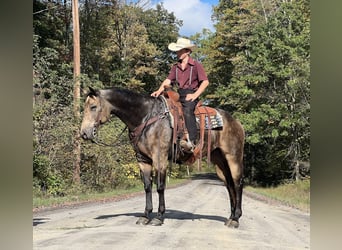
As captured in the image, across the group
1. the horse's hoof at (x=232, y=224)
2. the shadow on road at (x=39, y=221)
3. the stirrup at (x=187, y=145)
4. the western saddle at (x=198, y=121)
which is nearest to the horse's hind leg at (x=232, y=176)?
the horse's hoof at (x=232, y=224)

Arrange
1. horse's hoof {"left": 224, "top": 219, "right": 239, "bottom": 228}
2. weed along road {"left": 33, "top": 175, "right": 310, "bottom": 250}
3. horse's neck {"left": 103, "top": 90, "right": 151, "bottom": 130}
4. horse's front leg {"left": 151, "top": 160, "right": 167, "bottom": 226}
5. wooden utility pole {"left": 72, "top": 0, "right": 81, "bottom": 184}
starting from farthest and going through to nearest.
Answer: wooden utility pole {"left": 72, "top": 0, "right": 81, "bottom": 184}, horse's hoof {"left": 224, "top": 219, "right": 239, "bottom": 228}, horse's front leg {"left": 151, "top": 160, "right": 167, "bottom": 226}, horse's neck {"left": 103, "top": 90, "right": 151, "bottom": 130}, weed along road {"left": 33, "top": 175, "right": 310, "bottom": 250}

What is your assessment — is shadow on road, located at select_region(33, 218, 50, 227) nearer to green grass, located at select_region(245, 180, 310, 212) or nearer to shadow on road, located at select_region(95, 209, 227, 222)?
shadow on road, located at select_region(95, 209, 227, 222)

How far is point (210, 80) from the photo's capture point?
6.38 meters

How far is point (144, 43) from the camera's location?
5.75m

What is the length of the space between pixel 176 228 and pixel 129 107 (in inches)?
53.0

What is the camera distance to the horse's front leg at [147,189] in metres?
3.89

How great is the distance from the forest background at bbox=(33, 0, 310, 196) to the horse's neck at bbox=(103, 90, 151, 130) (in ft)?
5.56

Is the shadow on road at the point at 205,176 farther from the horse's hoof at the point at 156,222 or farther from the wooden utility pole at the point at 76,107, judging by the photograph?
the wooden utility pole at the point at 76,107

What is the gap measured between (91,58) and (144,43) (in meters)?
3.23

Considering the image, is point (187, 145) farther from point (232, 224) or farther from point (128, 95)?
point (232, 224)

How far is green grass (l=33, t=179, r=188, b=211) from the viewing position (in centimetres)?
593

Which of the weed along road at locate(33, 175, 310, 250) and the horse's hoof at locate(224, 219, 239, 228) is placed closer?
the weed along road at locate(33, 175, 310, 250)

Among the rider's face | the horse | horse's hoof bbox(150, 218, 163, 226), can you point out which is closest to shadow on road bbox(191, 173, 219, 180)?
the horse

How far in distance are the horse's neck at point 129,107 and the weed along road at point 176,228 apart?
110 centimetres
